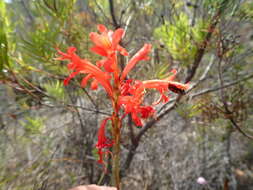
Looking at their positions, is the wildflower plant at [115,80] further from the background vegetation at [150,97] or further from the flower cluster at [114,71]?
the background vegetation at [150,97]

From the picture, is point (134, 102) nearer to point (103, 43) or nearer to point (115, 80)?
point (115, 80)

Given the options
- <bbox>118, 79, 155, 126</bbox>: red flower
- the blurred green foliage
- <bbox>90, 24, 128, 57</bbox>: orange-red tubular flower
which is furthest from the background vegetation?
<bbox>90, 24, 128, 57</bbox>: orange-red tubular flower

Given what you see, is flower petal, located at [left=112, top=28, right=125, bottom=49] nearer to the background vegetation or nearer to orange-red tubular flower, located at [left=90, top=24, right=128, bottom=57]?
orange-red tubular flower, located at [left=90, top=24, right=128, bottom=57]

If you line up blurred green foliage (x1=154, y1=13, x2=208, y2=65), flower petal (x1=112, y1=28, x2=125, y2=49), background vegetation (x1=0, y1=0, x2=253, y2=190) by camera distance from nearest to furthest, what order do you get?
flower petal (x1=112, y1=28, x2=125, y2=49) → background vegetation (x1=0, y1=0, x2=253, y2=190) → blurred green foliage (x1=154, y1=13, x2=208, y2=65)

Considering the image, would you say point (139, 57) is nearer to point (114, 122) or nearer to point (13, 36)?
point (114, 122)

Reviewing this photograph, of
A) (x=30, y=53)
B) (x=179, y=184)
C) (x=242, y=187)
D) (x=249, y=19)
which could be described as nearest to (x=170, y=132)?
(x=179, y=184)

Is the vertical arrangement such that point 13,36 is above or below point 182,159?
above

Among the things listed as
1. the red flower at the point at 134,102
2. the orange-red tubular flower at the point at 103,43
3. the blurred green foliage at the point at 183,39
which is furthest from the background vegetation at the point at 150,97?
the orange-red tubular flower at the point at 103,43

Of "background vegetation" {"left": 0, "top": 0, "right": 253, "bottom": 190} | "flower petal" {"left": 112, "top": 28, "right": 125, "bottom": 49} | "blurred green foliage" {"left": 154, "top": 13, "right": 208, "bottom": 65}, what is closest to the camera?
"flower petal" {"left": 112, "top": 28, "right": 125, "bottom": 49}

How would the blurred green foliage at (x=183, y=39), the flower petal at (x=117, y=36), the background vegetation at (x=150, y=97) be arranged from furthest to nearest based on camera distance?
the blurred green foliage at (x=183, y=39) → the background vegetation at (x=150, y=97) → the flower petal at (x=117, y=36)
